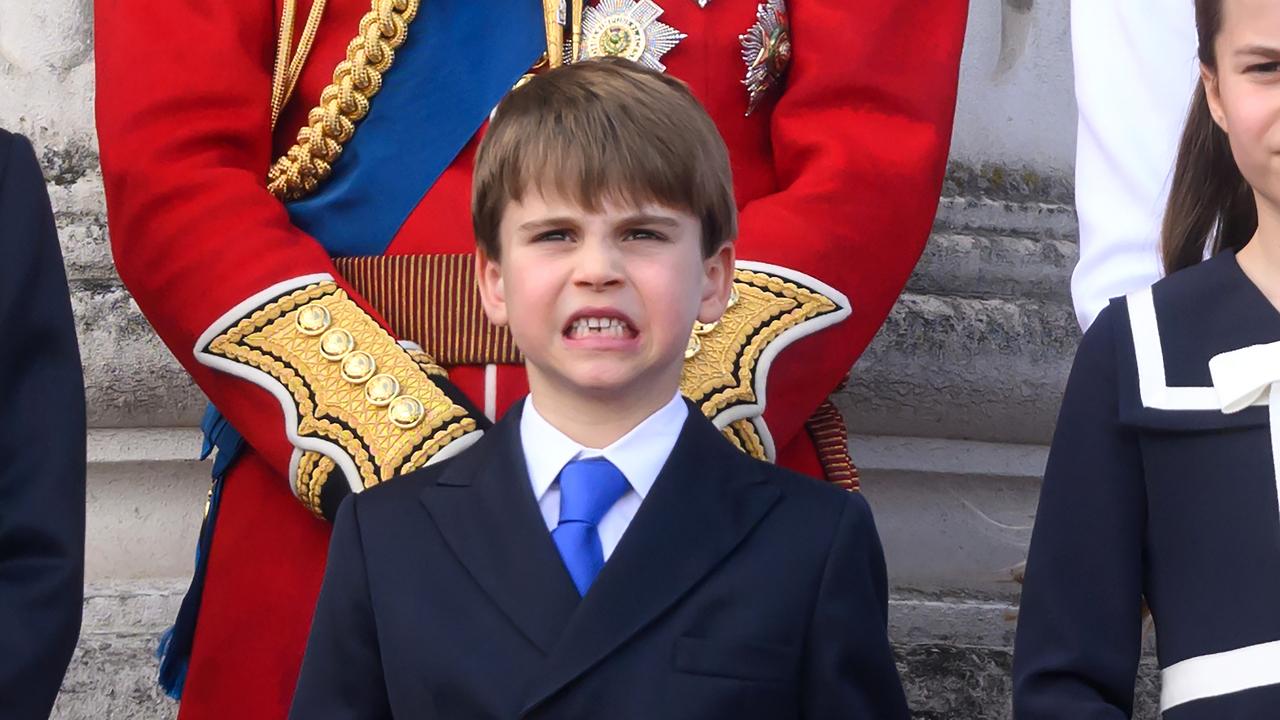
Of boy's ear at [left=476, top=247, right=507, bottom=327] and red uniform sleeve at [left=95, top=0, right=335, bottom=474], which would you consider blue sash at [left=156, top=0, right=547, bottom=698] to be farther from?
boy's ear at [left=476, top=247, right=507, bottom=327]

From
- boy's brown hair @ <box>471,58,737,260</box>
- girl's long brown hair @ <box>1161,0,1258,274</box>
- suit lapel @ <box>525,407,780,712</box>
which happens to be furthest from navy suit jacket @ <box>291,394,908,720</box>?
girl's long brown hair @ <box>1161,0,1258,274</box>

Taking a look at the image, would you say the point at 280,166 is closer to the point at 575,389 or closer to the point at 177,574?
the point at 575,389

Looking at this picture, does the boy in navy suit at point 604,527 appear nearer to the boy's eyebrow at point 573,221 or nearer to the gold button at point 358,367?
the boy's eyebrow at point 573,221

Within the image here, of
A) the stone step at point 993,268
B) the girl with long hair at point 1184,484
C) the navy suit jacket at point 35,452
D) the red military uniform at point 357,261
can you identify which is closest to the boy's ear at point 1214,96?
the girl with long hair at point 1184,484

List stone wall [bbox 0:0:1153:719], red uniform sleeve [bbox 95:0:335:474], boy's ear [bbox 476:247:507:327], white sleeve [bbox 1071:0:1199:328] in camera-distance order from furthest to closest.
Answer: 1. stone wall [bbox 0:0:1153:719]
2. white sleeve [bbox 1071:0:1199:328]
3. red uniform sleeve [bbox 95:0:335:474]
4. boy's ear [bbox 476:247:507:327]

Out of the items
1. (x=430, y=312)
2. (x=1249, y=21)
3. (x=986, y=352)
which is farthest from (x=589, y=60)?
Answer: (x=986, y=352)

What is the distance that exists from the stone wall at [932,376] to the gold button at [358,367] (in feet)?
3.52

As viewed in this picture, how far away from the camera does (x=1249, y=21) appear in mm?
2195

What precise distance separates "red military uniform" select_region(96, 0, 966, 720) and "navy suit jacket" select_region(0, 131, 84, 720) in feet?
0.88

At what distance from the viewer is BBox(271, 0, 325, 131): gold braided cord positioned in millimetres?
2807

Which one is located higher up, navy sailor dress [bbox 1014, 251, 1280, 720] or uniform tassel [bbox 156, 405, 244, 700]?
navy sailor dress [bbox 1014, 251, 1280, 720]

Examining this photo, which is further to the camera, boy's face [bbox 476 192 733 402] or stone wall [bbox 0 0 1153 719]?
stone wall [bbox 0 0 1153 719]

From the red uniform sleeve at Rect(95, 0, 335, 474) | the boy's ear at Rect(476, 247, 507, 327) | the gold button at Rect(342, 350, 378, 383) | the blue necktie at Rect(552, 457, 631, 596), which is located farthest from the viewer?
the red uniform sleeve at Rect(95, 0, 335, 474)

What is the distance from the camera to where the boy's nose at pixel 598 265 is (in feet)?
7.42
